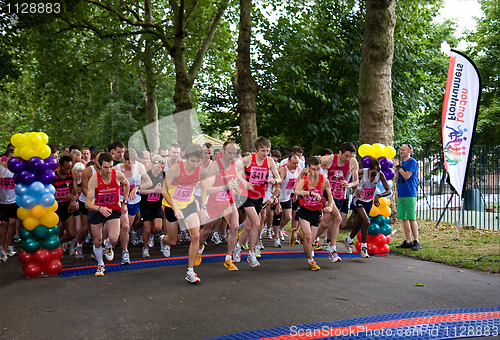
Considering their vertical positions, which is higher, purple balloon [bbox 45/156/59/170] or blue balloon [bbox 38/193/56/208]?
purple balloon [bbox 45/156/59/170]

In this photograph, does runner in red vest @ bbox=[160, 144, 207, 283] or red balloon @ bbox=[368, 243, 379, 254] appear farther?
red balloon @ bbox=[368, 243, 379, 254]

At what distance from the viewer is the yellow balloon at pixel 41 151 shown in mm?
7328

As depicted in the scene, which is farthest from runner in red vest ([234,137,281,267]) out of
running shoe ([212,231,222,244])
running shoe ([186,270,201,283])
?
running shoe ([212,231,222,244])

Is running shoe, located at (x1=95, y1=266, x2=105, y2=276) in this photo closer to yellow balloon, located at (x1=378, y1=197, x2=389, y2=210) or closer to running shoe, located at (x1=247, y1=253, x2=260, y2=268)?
running shoe, located at (x1=247, y1=253, x2=260, y2=268)

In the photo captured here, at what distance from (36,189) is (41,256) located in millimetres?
1052

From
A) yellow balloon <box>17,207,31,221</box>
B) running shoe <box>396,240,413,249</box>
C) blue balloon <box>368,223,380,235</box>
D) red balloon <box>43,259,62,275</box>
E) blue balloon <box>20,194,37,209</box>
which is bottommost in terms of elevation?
running shoe <box>396,240,413,249</box>

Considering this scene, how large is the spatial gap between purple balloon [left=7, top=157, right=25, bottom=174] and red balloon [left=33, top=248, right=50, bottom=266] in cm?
131

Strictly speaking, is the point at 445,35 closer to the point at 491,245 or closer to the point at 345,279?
the point at 491,245

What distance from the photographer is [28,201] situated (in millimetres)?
7199

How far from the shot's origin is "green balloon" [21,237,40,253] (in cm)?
713

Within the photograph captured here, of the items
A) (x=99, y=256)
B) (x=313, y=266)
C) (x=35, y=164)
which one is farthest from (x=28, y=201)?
(x=313, y=266)

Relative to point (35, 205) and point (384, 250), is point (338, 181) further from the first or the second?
point (35, 205)

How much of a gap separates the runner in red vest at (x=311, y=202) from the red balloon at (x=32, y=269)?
4.17m

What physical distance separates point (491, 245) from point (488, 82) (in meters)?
19.4
